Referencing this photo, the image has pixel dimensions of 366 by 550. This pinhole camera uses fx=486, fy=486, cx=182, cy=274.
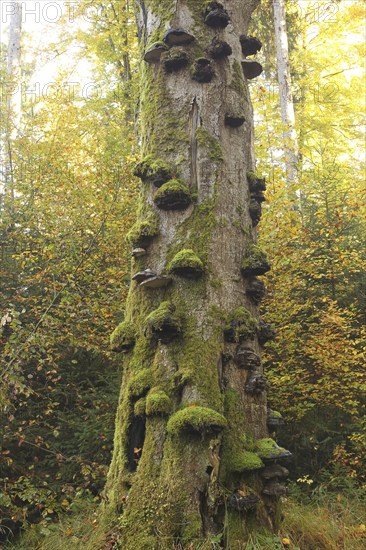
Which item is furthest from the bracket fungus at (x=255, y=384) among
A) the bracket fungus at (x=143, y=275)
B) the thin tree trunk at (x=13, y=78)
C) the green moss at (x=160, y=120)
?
the thin tree trunk at (x=13, y=78)

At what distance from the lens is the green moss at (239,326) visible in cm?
319

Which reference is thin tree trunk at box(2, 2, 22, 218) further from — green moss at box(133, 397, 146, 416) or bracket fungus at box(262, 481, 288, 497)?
bracket fungus at box(262, 481, 288, 497)

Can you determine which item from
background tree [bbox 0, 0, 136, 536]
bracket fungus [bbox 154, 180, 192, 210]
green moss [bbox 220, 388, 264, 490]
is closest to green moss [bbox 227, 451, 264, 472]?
green moss [bbox 220, 388, 264, 490]

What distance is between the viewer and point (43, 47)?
1770 centimetres

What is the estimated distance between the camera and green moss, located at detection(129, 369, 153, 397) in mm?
3146

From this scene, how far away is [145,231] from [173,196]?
0.32m

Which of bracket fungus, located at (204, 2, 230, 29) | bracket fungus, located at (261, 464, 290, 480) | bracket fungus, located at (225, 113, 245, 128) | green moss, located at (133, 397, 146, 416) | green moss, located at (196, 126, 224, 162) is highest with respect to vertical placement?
bracket fungus, located at (204, 2, 230, 29)

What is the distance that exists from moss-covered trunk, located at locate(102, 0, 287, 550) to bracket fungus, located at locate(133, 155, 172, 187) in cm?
1

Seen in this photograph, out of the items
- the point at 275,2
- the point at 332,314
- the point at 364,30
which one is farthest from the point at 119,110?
the point at 332,314

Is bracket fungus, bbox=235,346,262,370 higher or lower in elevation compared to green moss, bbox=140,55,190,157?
lower

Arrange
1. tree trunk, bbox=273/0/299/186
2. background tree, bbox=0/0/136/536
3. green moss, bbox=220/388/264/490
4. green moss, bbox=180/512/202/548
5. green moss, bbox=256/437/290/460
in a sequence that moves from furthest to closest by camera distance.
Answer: tree trunk, bbox=273/0/299/186
background tree, bbox=0/0/136/536
green moss, bbox=256/437/290/460
green moss, bbox=220/388/264/490
green moss, bbox=180/512/202/548

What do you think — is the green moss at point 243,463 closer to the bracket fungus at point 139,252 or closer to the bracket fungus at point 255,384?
the bracket fungus at point 255,384

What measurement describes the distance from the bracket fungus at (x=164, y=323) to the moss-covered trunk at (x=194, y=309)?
1cm

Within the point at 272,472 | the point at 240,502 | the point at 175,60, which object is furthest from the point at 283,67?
the point at 240,502
